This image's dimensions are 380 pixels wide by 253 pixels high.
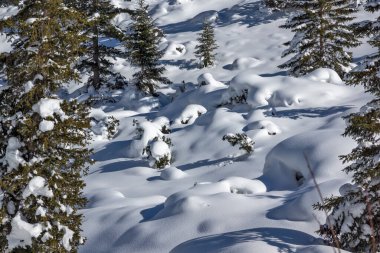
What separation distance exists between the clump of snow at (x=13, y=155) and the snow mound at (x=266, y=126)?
11892 mm

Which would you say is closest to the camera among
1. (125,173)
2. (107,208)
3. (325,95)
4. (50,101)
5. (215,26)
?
(50,101)

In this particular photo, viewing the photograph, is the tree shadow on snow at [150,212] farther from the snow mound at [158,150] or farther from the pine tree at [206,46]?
the pine tree at [206,46]

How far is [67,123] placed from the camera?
28.8 ft

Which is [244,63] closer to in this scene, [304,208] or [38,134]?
[304,208]

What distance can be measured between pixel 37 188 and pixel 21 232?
3.24ft

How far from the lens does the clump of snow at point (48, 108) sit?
8523mm

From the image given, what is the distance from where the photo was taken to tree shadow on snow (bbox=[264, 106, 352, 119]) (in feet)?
62.7

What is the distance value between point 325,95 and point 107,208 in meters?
13.7

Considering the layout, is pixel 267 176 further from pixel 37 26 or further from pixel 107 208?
pixel 37 26

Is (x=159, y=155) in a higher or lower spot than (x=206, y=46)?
higher

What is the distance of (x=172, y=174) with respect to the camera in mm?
15914

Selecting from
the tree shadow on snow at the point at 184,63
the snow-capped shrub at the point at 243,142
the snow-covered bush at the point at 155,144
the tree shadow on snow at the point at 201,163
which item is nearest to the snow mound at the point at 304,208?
the snow-capped shrub at the point at 243,142

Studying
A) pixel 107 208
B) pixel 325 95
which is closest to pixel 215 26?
pixel 325 95

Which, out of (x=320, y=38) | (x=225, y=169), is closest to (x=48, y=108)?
(x=225, y=169)
